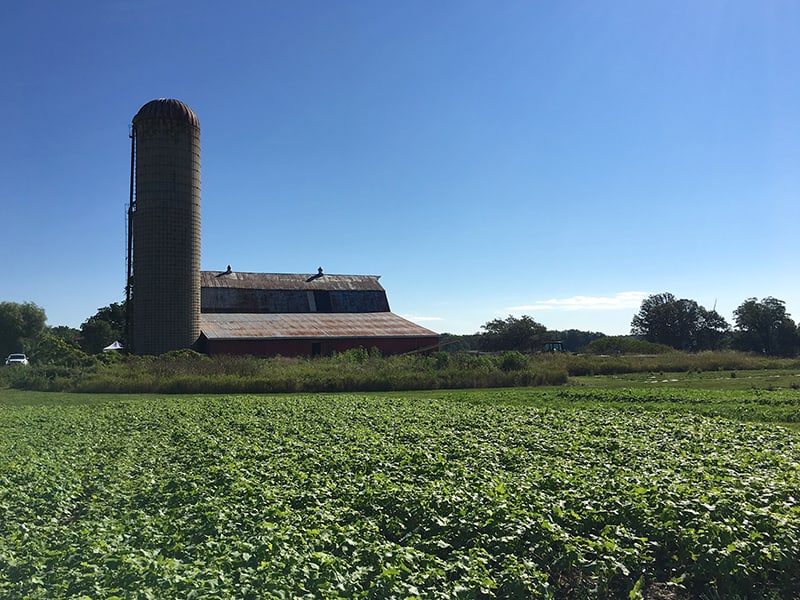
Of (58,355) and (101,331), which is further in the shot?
(101,331)

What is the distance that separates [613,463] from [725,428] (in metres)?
6.21

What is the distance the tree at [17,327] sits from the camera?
268 feet

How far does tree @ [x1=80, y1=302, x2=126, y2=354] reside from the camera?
61719mm

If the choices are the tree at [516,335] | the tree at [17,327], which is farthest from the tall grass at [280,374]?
the tree at [17,327]

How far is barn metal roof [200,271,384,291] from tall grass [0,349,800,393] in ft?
50.8

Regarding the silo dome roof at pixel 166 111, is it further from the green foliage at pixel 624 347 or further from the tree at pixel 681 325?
the tree at pixel 681 325

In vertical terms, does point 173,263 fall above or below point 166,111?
below

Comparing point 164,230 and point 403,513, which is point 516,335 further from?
point 403,513

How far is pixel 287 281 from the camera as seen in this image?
55438mm

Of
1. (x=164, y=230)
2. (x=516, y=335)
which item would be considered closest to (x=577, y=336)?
(x=516, y=335)

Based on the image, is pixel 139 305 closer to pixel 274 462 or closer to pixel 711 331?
pixel 274 462

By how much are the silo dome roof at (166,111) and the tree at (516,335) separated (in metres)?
44.1

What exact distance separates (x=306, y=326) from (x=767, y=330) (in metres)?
71.9

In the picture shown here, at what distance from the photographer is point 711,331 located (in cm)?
9288
